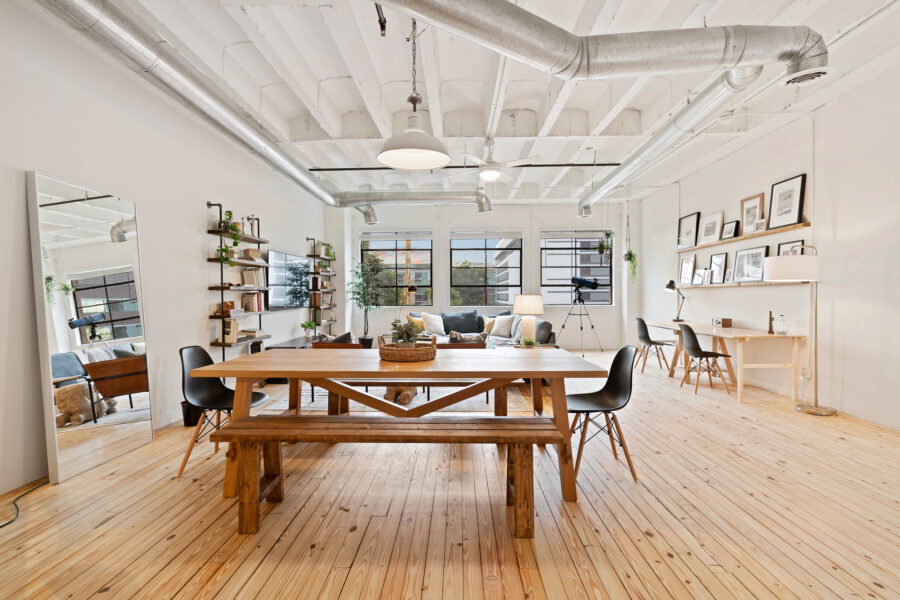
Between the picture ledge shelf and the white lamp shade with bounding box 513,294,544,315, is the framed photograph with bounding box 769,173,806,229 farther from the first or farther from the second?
the white lamp shade with bounding box 513,294,544,315

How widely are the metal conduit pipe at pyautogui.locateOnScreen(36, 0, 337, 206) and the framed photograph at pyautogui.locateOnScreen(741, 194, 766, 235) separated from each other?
5.94 m

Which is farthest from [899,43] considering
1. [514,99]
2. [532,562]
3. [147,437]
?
[147,437]

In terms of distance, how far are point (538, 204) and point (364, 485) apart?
295 inches

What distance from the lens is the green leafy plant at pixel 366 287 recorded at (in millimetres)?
8523

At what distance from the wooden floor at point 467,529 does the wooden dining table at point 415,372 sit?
0.43 metres

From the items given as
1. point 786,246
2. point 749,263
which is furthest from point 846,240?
point 749,263

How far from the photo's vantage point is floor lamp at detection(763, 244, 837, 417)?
4168 mm

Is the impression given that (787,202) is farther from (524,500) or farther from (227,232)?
(227,232)

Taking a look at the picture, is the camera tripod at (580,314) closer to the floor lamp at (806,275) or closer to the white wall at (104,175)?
the floor lamp at (806,275)

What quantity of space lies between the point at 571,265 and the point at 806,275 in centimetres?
518

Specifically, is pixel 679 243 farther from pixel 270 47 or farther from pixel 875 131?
pixel 270 47

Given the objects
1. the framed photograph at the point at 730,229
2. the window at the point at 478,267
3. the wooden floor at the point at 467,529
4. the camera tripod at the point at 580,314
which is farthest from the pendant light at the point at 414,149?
the camera tripod at the point at 580,314

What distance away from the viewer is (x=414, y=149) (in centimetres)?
278

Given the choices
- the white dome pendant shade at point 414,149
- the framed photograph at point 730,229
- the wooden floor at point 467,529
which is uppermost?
the white dome pendant shade at point 414,149
